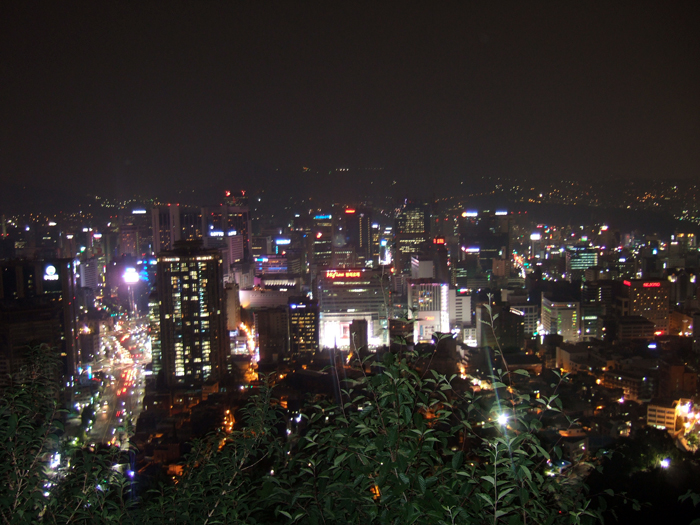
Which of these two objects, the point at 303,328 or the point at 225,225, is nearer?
the point at 303,328

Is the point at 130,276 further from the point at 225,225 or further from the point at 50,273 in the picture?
the point at 50,273

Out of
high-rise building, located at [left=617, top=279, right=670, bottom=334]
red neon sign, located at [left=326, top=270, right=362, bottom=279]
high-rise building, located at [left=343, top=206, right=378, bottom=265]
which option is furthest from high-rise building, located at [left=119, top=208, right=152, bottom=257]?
high-rise building, located at [left=617, top=279, right=670, bottom=334]

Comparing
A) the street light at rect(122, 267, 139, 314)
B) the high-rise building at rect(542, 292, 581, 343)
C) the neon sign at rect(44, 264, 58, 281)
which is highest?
the neon sign at rect(44, 264, 58, 281)

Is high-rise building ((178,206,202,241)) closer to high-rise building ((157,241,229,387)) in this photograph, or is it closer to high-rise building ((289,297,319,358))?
high-rise building ((289,297,319,358))

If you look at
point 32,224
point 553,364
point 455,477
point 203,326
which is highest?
point 32,224

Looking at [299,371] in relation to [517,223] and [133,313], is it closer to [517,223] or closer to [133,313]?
[133,313]

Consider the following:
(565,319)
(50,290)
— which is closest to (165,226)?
(50,290)

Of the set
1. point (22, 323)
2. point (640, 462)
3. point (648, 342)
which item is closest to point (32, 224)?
point (22, 323)
